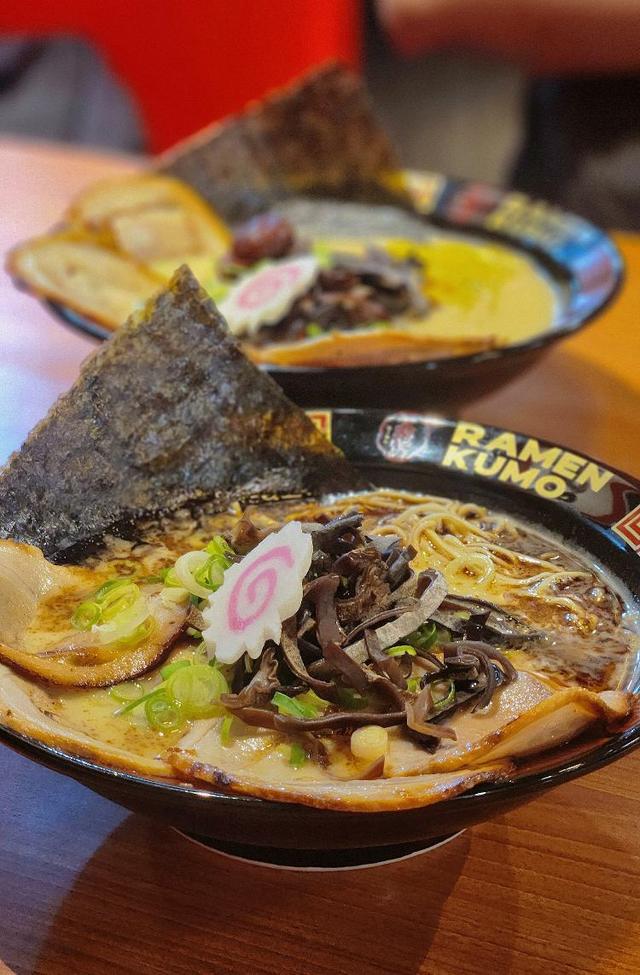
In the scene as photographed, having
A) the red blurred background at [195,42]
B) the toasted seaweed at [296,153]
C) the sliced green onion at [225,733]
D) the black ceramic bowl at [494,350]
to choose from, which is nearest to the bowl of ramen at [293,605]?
the sliced green onion at [225,733]

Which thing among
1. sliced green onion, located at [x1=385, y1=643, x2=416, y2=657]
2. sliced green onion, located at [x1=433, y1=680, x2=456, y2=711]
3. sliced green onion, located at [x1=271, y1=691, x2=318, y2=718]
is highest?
sliced green onion, located at [x1=385, y1=643, x2=416, y2=657]

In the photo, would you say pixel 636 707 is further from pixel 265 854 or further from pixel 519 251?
pixel 519 251

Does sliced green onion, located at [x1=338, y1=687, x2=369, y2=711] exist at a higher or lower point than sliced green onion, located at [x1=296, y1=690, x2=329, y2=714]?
higher

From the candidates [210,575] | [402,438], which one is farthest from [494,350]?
[210,575]

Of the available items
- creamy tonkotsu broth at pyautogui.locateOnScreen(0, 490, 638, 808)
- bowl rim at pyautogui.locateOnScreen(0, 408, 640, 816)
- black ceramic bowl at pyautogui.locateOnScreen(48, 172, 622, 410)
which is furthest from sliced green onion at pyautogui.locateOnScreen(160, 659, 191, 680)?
black ceramic bowl at pyautogui.locateOnScreen(48, 172, 622, 410)

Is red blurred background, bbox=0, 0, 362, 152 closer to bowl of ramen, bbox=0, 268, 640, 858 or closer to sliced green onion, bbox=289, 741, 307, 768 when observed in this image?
bowl of ramen, bbox=0, 268, 640, 858

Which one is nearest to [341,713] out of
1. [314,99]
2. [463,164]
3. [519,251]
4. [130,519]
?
[130,519]

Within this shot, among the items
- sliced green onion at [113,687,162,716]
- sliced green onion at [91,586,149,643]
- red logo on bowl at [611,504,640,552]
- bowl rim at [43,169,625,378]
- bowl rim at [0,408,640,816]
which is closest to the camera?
bowl rim at [0,408,640,816]

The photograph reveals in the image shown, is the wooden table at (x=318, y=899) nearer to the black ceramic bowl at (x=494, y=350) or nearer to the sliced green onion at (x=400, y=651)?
the sliced green onion at (x=400, y=651)
